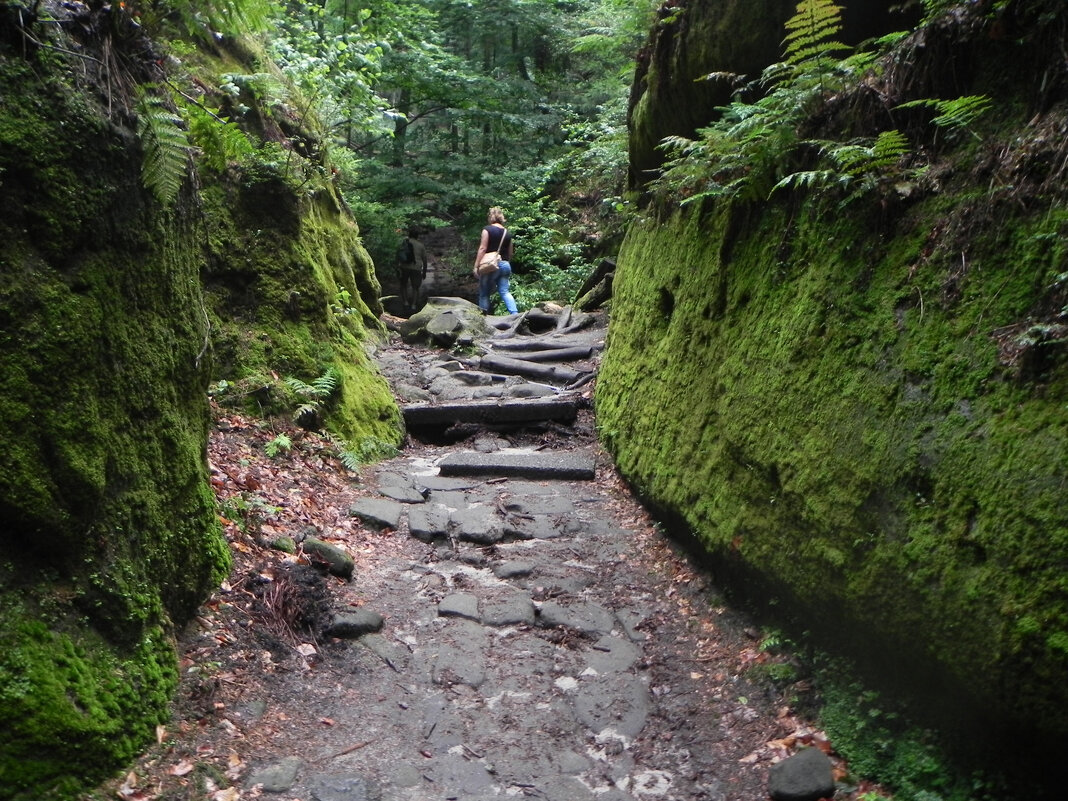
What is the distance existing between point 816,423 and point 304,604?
315 cm

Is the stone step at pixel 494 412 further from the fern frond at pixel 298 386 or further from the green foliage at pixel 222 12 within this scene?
the green foliage at pixel 222 12

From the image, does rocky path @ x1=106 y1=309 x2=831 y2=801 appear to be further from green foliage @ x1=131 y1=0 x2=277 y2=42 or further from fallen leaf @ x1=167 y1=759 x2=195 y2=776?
green foliage @ x1=131 y1=0 x2=277 y2=42

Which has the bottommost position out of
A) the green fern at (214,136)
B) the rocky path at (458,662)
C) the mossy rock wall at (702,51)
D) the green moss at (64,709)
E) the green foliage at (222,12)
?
the rocky path at (458,662)

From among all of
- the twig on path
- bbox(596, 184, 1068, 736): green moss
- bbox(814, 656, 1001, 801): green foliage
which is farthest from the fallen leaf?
bbox(596, 184, 1068, 736): green moss

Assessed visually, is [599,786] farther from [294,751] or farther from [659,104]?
[659,104]

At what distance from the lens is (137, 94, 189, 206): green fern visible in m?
3.30

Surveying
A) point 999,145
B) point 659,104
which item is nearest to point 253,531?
point 999,145

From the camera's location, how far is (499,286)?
16.7 metres

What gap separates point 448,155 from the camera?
75.0 feet

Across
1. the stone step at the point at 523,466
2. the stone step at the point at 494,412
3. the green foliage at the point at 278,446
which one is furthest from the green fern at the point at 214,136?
the stone step at the point at 494,412

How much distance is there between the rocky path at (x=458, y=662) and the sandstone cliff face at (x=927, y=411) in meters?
0.63

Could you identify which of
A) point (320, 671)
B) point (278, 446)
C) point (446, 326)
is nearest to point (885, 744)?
point (320, 671)

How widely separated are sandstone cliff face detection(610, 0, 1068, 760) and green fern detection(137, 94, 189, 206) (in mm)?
3352

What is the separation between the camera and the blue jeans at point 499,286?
16.4 meters
